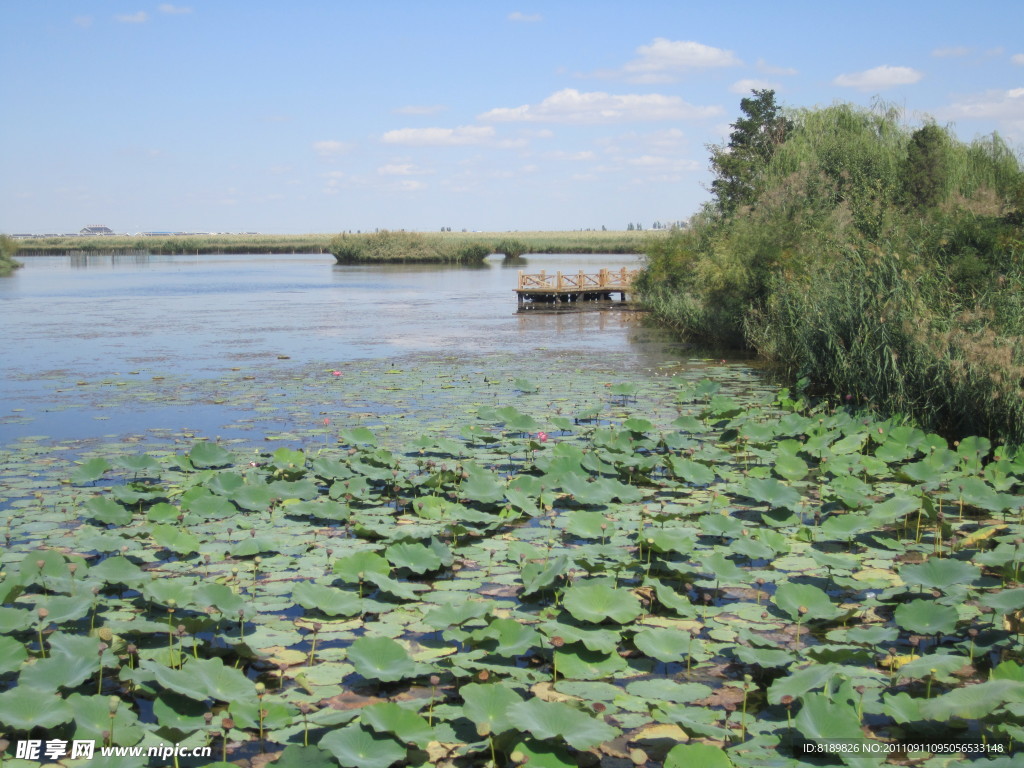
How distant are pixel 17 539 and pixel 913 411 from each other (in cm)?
761

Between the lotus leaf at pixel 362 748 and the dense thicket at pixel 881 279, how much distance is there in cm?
628

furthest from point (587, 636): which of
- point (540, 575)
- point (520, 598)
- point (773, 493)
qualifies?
point (773, 493)

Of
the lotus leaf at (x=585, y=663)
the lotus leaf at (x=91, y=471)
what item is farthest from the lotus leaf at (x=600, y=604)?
the lotus leaf at (x=91, y=471)

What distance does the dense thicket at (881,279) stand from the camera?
27.2 feet

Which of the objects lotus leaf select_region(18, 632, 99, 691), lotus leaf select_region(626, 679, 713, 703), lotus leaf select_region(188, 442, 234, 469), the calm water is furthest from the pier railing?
lotus leaf select_region(18, 632, 99, 691)

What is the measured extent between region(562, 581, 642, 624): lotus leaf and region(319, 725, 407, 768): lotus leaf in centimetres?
128

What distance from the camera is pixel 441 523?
5.88 m

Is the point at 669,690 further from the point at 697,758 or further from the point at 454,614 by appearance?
the point at 454,614

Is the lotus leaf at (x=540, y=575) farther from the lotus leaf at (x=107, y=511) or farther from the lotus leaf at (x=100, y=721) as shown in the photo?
the lotus leaf at (x=107, y=511)

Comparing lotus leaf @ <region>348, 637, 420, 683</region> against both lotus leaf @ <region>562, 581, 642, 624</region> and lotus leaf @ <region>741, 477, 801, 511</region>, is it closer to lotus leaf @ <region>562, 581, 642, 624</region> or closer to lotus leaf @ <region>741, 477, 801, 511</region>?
lotus leaf @ <region>562, 581, 642, 624</region>

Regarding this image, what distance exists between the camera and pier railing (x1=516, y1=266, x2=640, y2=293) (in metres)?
28.7

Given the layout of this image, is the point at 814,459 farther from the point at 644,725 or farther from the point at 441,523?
the point at 644,725

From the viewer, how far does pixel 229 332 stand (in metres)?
20.1

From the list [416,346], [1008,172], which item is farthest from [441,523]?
[1008,172]
